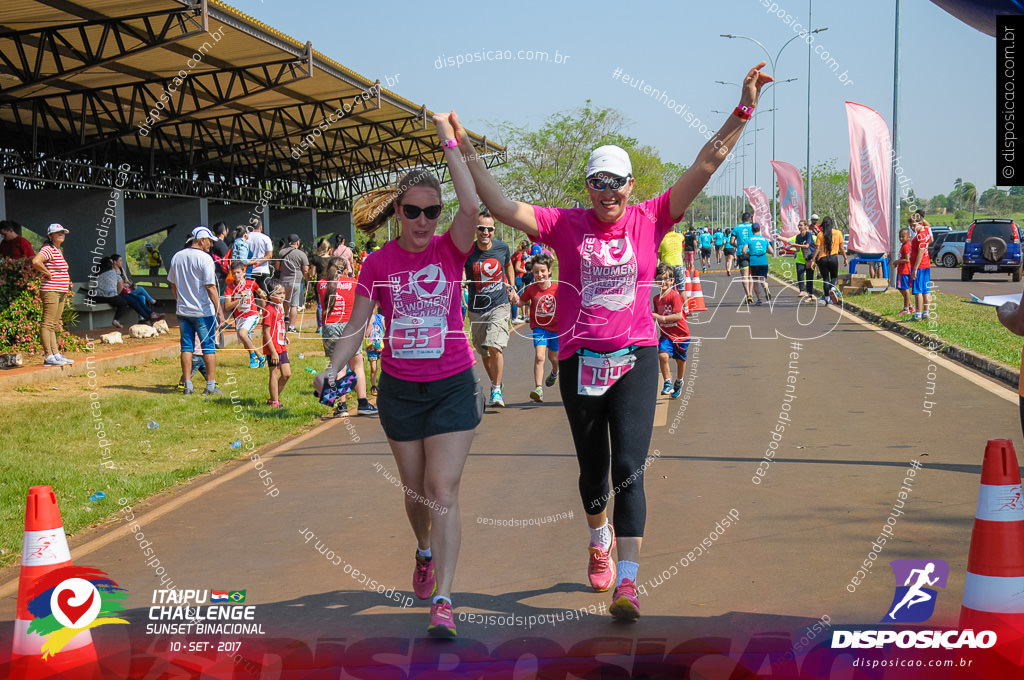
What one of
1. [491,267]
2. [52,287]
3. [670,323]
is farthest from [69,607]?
[52,287]

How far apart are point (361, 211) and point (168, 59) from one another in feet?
49.3

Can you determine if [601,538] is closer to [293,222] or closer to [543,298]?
[543,298]

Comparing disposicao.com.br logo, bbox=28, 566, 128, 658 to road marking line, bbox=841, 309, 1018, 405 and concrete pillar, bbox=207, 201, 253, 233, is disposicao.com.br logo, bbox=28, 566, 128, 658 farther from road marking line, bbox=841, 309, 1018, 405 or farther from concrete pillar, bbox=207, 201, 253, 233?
concrete pillar, bbox=207, 201, 253, 233

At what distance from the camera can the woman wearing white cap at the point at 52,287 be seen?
12367 mm

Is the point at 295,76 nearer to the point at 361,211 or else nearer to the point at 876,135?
the point at 876,135

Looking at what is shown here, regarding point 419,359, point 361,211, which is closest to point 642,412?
point 419,359

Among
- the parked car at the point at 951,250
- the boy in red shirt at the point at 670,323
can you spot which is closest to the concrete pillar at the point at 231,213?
the boy in red shirt at the point at 670,323

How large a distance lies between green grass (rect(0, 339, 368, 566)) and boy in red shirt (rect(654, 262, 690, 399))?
3757mm

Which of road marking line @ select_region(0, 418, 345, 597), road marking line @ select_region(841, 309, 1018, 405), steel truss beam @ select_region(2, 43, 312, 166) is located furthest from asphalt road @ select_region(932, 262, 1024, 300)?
road marking line @ select_region(0, 418, 345, 597)

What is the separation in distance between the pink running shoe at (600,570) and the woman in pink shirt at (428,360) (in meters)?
0.71

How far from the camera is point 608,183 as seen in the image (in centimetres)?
417

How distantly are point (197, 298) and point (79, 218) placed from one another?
15.8 metres

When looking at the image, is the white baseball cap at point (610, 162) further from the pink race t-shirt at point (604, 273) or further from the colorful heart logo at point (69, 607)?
the colorful heart logo at point (69, 607)

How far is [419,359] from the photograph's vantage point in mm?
4129
